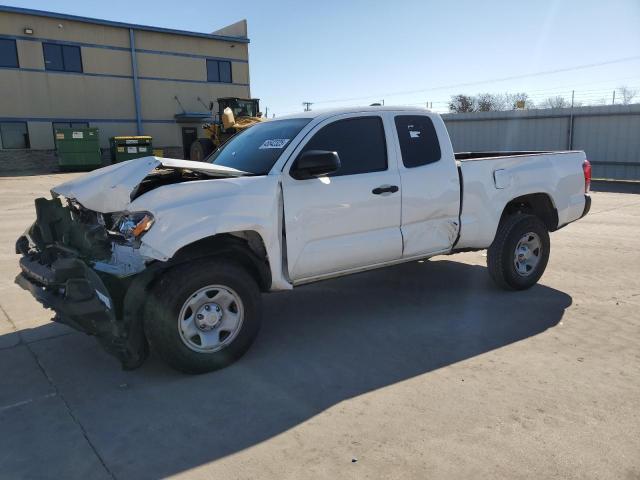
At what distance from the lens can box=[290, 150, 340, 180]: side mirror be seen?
164 inches

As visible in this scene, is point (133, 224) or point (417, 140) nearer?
point (133, 224)

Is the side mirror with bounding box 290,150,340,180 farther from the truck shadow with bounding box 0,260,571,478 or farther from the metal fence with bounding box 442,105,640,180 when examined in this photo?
the metal fence with bounding box 442,105,640,180

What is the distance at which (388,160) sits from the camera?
16.0ft

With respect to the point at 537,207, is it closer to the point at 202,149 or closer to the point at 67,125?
the point at 202,149

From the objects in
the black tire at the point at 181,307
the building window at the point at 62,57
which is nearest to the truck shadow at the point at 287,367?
the black tire at the point at 181,307

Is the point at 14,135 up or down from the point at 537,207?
up

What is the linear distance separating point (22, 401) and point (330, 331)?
2.52 m

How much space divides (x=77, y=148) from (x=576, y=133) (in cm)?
2444

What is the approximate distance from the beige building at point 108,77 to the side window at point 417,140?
98.6 ft

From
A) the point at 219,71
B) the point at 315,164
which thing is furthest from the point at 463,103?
the point at 315,164

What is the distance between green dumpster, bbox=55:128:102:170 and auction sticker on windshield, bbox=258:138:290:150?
87.8 ft

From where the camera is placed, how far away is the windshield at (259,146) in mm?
4547

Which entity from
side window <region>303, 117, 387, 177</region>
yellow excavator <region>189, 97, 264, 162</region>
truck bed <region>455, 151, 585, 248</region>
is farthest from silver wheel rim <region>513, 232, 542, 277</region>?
yellow excavator <region>189, 97, 264, 162</region>

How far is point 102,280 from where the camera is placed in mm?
3682
